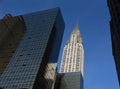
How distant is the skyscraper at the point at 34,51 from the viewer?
92.7m

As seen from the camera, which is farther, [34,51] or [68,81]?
[68,81]

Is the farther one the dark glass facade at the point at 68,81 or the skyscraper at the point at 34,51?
the dark glass facade at the point at 68,81

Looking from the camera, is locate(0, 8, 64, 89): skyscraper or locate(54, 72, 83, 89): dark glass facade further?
locate(54, 72, 83, 89): dark glass facade

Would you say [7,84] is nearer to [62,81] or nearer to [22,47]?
[22,47]

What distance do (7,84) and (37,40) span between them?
1365 inches

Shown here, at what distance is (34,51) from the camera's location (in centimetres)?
10838

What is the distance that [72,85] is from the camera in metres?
144

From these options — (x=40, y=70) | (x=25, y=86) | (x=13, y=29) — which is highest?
(x=13, y=29)

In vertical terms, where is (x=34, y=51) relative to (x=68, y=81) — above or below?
above

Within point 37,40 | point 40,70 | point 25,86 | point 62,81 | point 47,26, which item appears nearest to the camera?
point 25,86

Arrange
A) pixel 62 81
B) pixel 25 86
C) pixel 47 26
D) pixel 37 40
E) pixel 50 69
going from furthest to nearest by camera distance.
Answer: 1. pixel 62 81
2. pixel 47 26
3. pixel 37 40
4. pixel 50 69
5. pixel 25 86

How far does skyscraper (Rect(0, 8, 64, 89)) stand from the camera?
9268 centimetres

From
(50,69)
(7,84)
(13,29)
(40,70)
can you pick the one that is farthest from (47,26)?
(7,84)

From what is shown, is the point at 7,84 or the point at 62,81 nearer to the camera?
the point at 7,84
